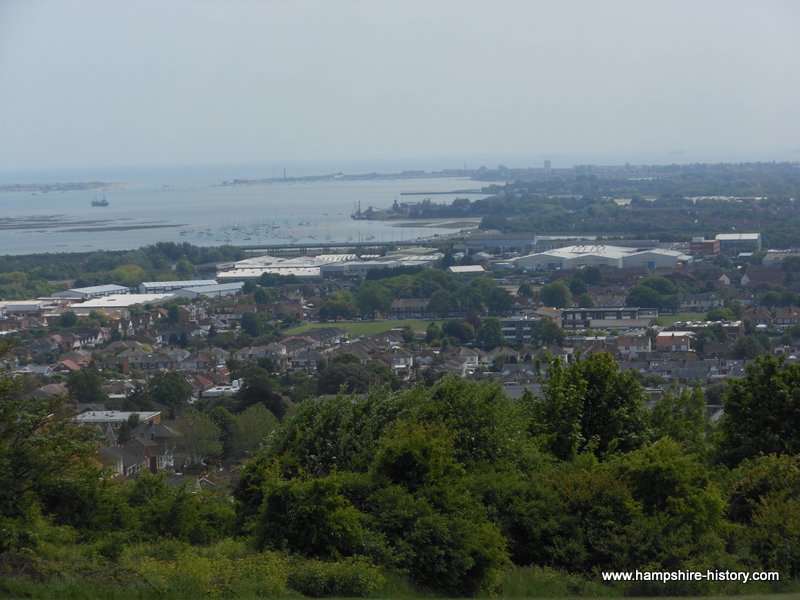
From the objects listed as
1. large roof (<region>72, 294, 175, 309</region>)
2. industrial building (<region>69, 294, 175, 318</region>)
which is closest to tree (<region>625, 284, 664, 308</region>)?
industrial building (<region>69, 294, 175, 318</region>)

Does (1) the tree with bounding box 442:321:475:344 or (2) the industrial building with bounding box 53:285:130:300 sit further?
(2) the industrial building with bounding box 53:285:130:300

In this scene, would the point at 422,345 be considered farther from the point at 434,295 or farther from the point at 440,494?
the point at 440,494

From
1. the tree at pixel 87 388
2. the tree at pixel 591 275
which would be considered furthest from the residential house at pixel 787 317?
the tree at pixel 87 388

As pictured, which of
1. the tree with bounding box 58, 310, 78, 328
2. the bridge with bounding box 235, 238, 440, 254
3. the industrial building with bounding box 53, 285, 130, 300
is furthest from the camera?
the bridge with bounding box 235, 238, 440, 254

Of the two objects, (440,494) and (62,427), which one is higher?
(62,427)

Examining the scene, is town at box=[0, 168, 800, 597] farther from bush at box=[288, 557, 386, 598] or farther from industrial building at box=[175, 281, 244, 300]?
industrial building at box=[175, 281, 244, 300]

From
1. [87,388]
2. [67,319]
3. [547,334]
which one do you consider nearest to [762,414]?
[87,388]

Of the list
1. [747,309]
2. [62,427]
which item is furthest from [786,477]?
[747,309]
